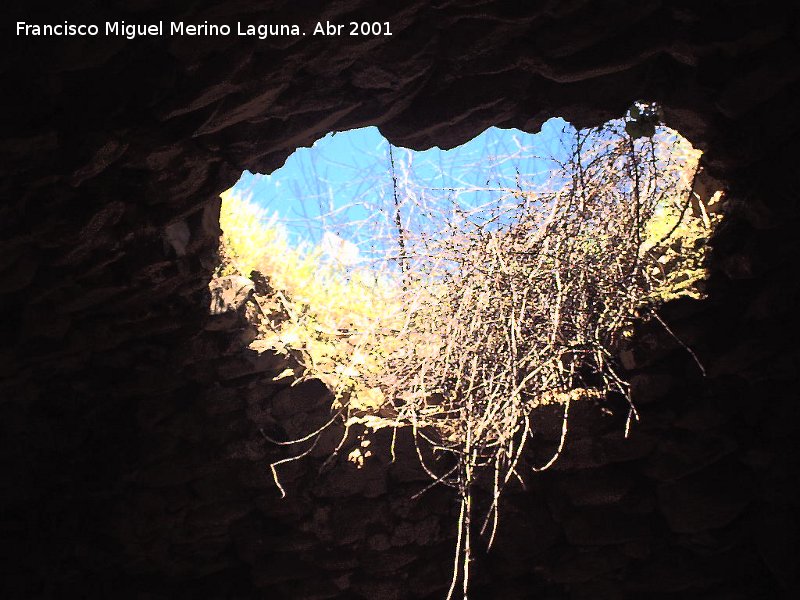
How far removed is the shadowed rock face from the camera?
4.87ft

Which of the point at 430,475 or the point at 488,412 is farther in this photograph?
the point at 430,475

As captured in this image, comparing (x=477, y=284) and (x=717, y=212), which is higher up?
(x=717, y=212)

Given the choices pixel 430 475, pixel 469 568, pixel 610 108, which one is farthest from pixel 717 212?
pixel 469 568

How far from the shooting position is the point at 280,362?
2.30m

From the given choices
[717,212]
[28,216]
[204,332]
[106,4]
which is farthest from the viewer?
[204,332]

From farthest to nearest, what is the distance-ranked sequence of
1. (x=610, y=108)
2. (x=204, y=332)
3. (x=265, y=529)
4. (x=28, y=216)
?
1. (x=265, y=529)
2. (x=204, y=332)
3. (x=610, y=108)
4. (x=28, y=216)

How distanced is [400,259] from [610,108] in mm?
701

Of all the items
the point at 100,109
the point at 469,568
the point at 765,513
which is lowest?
the point at 469,568

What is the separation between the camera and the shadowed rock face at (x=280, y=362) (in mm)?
1483

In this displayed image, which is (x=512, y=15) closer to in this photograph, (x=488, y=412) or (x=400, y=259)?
(x=400, y=259)

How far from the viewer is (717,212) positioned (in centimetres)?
203

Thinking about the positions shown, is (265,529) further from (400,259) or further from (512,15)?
(512,15)

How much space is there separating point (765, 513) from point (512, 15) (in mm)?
1496

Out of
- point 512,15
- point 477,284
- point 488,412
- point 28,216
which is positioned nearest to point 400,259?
point 477,284
